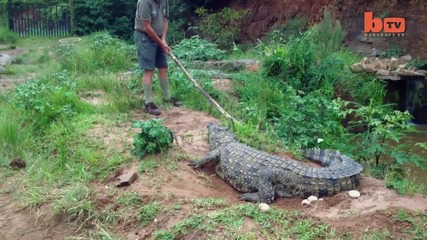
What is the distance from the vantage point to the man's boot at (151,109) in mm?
7414

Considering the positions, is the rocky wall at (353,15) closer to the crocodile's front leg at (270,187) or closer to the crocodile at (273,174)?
the crocodile at (273,174)

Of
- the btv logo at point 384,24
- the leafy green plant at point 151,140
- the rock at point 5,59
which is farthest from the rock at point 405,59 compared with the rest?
the rock at point 5,59

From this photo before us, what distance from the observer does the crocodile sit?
16.1ft

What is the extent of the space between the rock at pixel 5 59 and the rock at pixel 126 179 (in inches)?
300

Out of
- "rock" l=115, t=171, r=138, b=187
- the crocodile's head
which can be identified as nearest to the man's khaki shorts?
the crocodile's head

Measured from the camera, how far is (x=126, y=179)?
516cm

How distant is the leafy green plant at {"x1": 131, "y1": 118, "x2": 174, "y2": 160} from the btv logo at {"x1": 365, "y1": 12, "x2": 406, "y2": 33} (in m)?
9.07

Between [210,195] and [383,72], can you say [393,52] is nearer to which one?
[383,72]

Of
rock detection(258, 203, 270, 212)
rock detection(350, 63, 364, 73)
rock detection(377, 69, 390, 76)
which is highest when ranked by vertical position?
rock detection(350, 63, 364, 73)

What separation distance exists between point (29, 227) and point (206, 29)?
1122cm

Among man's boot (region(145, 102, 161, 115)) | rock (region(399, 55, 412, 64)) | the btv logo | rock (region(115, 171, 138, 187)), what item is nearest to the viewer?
rock (region(115, 171, 138, 187))

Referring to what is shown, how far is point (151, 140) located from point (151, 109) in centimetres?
191

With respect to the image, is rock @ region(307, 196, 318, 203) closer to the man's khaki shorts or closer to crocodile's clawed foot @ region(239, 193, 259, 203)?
crocodile's clawed foot @ region(239, 193, 259, 203)

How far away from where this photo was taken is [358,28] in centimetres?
1365
